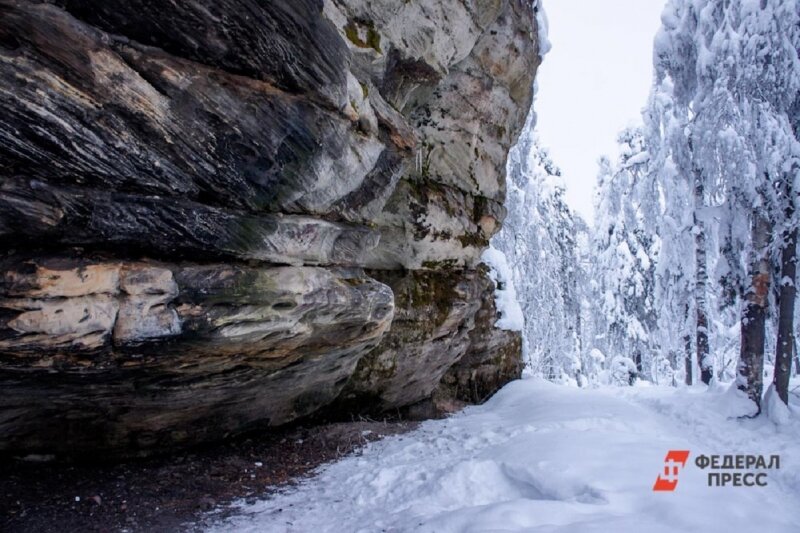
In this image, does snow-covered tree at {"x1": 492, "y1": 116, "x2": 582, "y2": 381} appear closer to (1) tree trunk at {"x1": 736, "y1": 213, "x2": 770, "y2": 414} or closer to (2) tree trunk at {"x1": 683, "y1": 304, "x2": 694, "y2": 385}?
(2) tree trunk at {"x1": 683, "y1": 304, "x2": 694, "y2": 385}

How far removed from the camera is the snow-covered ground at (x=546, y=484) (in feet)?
14.0

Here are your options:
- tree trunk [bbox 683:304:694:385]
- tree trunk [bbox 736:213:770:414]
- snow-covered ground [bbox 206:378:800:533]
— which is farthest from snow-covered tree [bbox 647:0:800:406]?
tree trunk [bbox 683:304:694:385]

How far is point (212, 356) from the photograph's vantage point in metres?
4.94

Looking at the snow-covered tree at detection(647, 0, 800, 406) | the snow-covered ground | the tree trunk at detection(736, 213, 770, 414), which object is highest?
the snow-covered tree at detection(647, 0, 800, 406)

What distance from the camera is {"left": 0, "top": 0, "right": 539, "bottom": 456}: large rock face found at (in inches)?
144

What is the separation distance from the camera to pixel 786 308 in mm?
8633

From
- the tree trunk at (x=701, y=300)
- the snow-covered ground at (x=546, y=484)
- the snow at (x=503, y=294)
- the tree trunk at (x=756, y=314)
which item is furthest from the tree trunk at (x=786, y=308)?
the snow at (x=503, y=294)

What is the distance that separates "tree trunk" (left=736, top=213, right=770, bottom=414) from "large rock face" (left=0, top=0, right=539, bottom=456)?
7.29m

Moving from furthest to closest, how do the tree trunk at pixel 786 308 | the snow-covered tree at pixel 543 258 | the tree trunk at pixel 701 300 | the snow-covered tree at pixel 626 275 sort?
1. the snow-covered tree at pixel 626 275
2. the snow-covered tree at pixel 543 258
3. the tree trunk at pixel 701 300
4. the tree trunk at pixel 786 308

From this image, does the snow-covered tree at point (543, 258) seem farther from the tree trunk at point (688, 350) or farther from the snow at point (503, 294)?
the tree trunk at point (688, 350)

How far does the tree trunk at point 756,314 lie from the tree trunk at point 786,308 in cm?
27

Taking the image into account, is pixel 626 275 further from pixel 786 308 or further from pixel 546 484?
pixel 546 484

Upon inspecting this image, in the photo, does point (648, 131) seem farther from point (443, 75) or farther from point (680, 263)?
point (443, 75)

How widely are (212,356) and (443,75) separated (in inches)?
243
